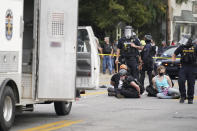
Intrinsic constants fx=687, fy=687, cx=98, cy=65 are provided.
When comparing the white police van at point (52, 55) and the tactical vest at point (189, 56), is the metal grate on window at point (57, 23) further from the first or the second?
the tactical vest at point (189, 56)

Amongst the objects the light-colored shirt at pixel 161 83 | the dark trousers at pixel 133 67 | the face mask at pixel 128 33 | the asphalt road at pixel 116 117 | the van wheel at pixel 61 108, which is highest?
the face mask at pixel 128 33

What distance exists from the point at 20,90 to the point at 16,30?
1.01 m

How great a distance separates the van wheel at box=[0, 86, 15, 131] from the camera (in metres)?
10.5

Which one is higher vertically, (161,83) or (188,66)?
(188,66)

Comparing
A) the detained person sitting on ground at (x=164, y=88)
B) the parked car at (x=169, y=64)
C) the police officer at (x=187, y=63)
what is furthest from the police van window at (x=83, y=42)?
the parked car at (x=169, y=64)

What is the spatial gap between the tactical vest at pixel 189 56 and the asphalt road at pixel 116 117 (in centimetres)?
106

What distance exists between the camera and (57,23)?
12.1m

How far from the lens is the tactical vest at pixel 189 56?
1689cm

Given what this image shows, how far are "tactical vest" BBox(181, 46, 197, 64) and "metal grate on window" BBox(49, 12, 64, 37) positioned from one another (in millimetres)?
5552

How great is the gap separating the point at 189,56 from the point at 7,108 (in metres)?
7.08

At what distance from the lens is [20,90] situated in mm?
11508

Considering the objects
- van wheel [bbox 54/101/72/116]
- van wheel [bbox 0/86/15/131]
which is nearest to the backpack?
van wheel [bbox 54/101/72/116]

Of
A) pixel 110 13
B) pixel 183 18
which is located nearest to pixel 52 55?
pixel 110 13

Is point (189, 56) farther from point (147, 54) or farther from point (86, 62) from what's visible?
point (147, 54)
